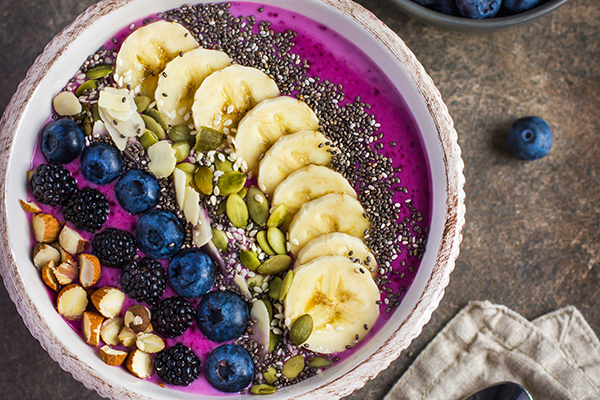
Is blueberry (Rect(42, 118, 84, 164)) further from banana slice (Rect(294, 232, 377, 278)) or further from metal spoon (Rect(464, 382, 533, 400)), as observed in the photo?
metal spoon (Rect(464, 382, 533, 400))

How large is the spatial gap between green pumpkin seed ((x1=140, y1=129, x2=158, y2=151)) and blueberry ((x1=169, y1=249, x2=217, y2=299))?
0.31m

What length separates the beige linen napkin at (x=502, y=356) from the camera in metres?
1.66

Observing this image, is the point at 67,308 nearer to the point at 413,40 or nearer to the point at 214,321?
the point at 214,321

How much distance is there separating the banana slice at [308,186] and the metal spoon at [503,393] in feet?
2.84

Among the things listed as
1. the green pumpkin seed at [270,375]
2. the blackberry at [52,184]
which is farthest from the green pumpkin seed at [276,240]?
the blackberry at [52,184]

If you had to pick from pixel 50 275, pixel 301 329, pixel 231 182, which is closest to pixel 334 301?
pixel 301 329

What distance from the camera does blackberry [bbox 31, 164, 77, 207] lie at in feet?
4.29

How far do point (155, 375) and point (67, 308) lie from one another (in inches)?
12.3

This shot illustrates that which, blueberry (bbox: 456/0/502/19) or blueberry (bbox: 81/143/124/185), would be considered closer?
blueberry (bbox: 81/143/124/185)

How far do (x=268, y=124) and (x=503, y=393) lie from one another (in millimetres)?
1188

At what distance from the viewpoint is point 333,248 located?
130cm

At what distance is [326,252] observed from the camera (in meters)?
1.30

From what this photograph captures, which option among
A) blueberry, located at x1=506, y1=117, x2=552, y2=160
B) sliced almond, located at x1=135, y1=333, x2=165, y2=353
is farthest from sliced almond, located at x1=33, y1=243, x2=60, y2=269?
blueberry, located at x1=506, y1=117, x2=552, y2=160

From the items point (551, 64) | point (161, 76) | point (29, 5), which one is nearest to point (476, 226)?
point (551, 64)
